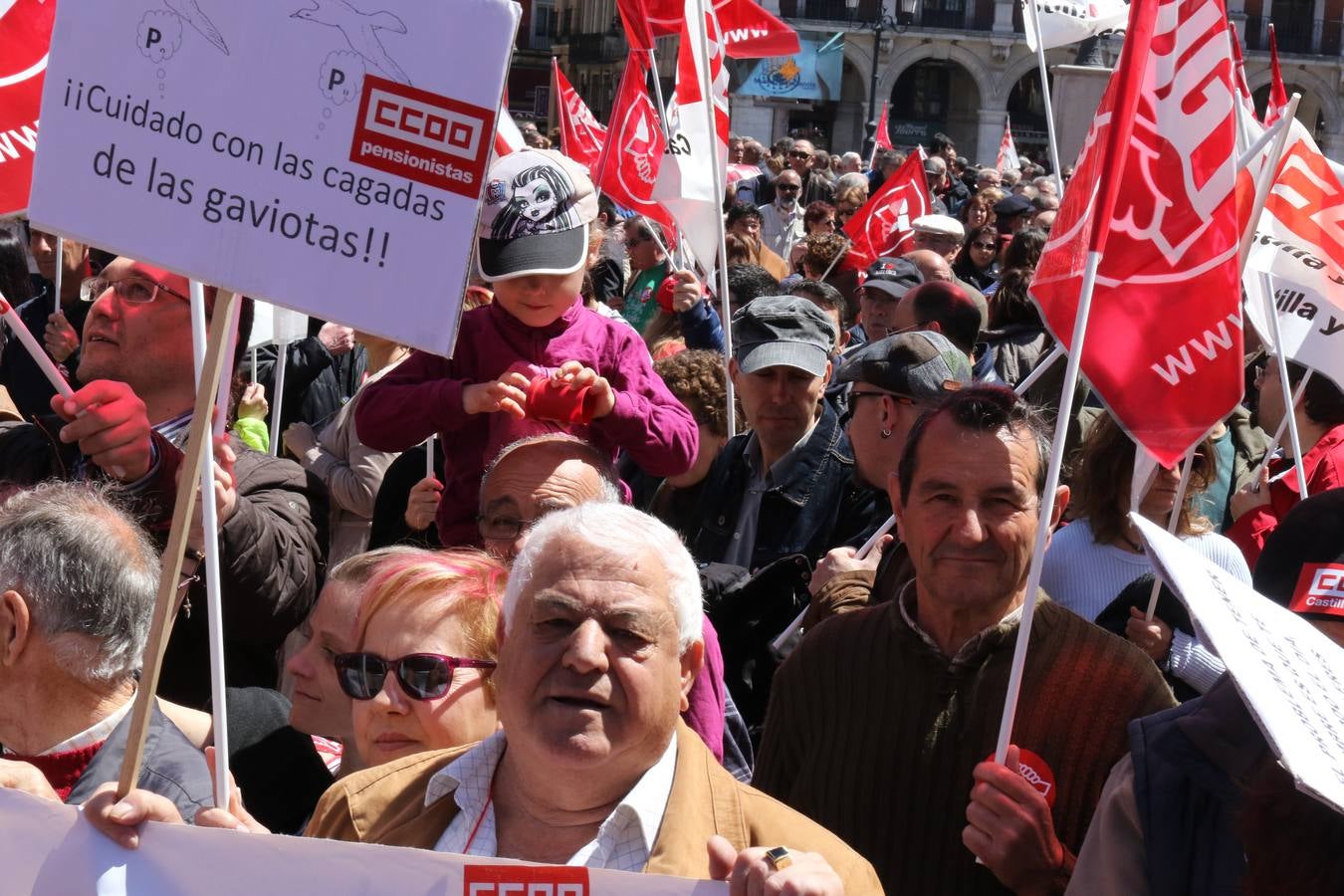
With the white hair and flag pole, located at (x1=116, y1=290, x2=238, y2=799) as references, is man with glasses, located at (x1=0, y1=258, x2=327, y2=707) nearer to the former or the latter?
the white hair

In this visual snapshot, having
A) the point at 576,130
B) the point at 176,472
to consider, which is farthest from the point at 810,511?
the point at 576,130

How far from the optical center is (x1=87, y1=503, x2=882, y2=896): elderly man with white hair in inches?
88.4

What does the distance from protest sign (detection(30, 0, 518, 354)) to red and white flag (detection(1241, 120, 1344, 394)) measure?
3015mm

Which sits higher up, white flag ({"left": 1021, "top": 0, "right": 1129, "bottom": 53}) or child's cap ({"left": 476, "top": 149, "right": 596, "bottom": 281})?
white flag ({"left": 1021, "top": 0, "right": 1129, "bottom": 53})

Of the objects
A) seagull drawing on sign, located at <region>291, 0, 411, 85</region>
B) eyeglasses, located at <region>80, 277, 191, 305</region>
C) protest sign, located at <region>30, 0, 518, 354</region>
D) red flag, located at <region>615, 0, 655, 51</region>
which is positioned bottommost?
eyeglasses, located at <region>80, 277, 191, 305</region>

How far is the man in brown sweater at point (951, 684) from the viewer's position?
2.74 m

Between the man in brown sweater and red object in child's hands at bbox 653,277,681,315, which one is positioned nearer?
the man in brown sweater

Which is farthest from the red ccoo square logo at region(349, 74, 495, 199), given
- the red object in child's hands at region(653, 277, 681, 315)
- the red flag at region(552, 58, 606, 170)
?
the red flag at region(552, 58, 606, 170)

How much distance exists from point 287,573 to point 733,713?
2.96ft

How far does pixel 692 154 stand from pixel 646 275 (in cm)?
176

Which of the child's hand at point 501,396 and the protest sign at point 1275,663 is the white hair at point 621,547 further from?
the child's hand at point 501,396

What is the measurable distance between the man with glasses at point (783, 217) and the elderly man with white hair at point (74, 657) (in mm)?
11058

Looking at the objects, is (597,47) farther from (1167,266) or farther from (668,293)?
(1167,266)

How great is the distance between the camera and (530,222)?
11.5ft
